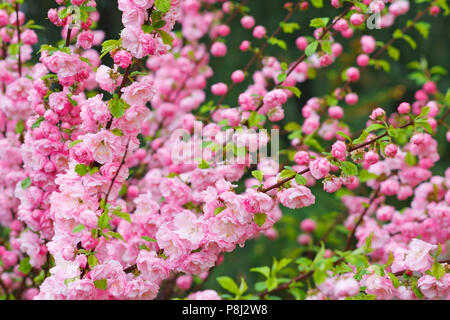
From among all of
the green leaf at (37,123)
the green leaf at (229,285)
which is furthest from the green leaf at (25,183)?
the green leaf at (229,285)

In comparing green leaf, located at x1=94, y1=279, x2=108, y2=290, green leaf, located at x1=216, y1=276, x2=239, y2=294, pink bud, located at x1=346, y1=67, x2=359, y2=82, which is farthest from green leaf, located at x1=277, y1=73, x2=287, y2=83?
green leaf, located at x1=94, y1=279, x2=108, y2=290

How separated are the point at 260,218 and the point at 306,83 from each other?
6.55ft

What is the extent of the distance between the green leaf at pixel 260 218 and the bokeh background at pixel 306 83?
73 centimetres

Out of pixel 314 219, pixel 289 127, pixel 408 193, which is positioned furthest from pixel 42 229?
pixel 314 219

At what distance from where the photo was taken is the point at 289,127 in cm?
140

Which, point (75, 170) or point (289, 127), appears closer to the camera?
point (75, 170)

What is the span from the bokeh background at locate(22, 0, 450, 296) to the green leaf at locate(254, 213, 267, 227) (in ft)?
2.41

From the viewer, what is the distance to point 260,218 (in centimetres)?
87

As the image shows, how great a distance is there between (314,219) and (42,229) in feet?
3.80

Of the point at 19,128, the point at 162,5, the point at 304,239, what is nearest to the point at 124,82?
the point at 162,5

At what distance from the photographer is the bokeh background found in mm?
1905

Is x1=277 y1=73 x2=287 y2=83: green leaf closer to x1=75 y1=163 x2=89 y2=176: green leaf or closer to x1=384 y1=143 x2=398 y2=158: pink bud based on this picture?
x1=384 y1=143 x2=398 y2=158: pink bud

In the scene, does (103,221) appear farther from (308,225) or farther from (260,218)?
(308,225)
